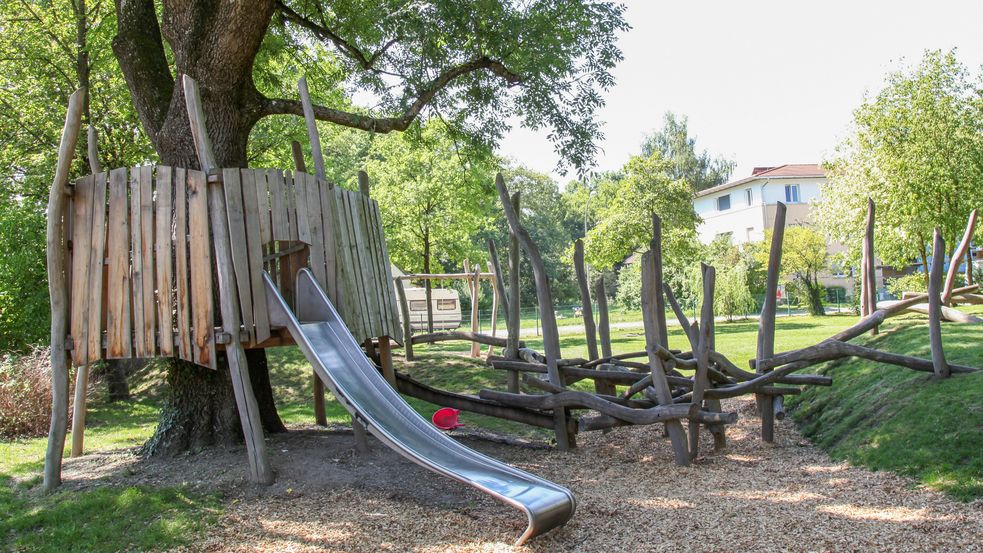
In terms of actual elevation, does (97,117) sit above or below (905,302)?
above

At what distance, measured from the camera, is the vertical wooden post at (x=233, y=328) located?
6.42 meters

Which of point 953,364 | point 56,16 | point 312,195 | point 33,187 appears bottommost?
point 953,364

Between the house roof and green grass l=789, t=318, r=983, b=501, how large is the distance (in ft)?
120

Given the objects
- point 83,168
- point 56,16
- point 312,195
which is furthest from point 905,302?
point 56,16

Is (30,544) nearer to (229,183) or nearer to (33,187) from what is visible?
(229,183)

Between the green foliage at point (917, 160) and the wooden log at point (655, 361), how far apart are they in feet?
50.2

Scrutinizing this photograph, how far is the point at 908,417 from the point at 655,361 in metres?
2.52

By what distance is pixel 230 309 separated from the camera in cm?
648

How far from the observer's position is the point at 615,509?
5.97 meters

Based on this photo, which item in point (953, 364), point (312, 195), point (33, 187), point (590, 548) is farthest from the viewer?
point (33, 187)

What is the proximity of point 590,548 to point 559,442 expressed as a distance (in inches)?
139

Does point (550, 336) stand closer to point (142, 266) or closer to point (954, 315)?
point (142, 266)

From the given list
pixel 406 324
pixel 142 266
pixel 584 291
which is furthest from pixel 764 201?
pixel 142 266

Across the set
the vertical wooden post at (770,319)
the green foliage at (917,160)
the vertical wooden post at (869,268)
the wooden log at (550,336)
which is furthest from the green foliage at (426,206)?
the vertical wooden post at (770,319)
